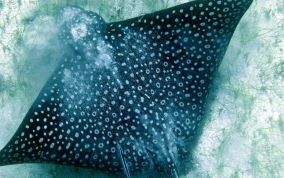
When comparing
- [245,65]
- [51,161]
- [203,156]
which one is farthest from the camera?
[245,65]

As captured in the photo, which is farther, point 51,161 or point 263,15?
point 263,15

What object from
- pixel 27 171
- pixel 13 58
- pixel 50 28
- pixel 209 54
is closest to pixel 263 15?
pixel 209 54

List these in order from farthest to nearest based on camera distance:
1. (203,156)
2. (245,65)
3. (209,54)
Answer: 1. (245,65)
2. (203,156)
3. (209,54)

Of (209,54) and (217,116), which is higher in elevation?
(209,54)

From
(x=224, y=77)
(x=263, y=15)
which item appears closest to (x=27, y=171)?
(x=224, y=77)

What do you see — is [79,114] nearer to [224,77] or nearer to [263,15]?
[224,77]

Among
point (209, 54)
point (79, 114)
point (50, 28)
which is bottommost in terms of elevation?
point (79, 114)

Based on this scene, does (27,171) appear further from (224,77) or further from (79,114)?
(224,77)
